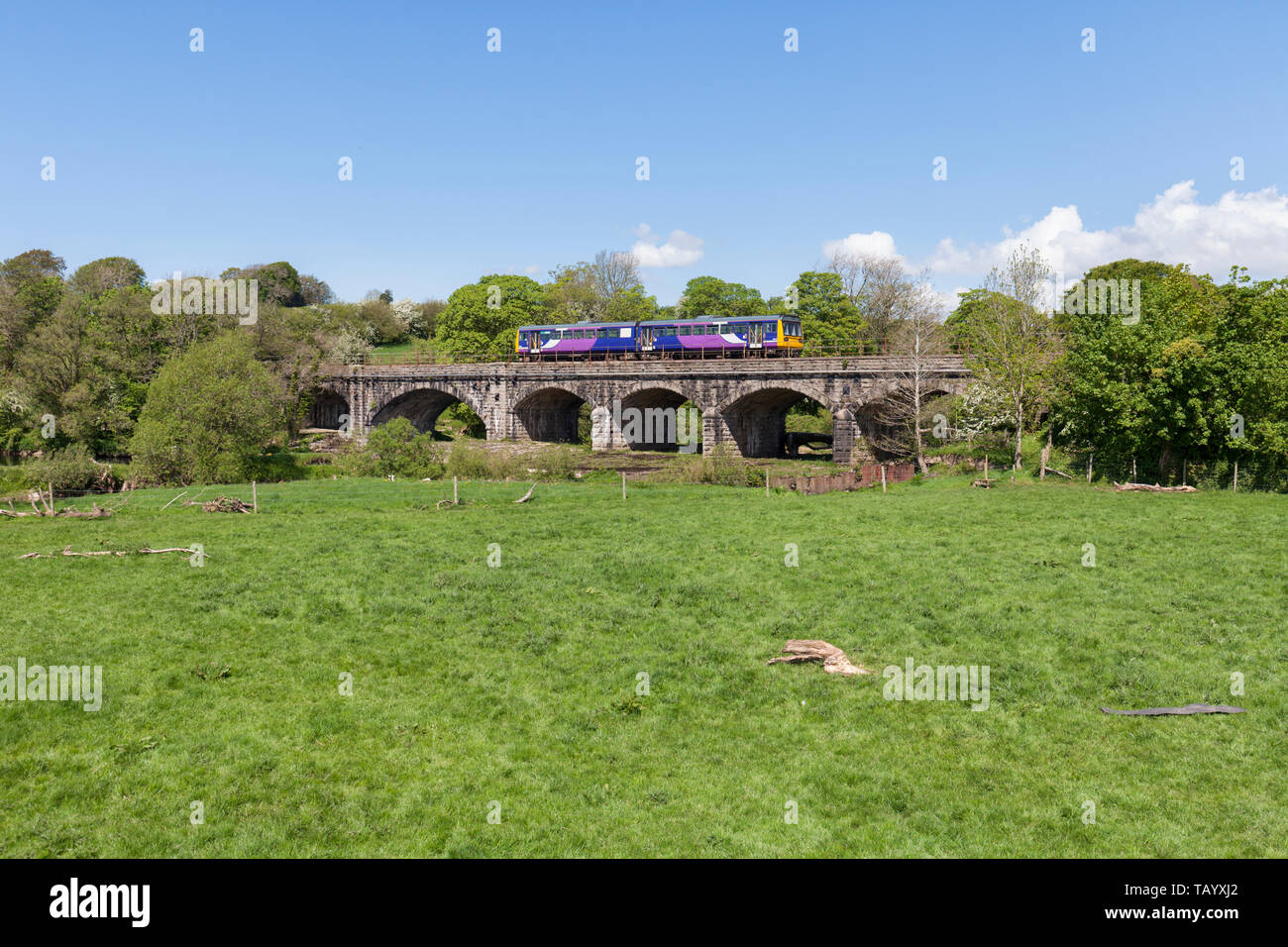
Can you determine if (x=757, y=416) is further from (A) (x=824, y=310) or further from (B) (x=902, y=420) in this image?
(A) (x=824, y=310)

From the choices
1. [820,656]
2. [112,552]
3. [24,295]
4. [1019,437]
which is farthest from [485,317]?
[820,656]

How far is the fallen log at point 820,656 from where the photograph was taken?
16688mm

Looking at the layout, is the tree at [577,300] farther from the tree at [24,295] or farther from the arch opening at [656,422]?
the tree at [24,295]

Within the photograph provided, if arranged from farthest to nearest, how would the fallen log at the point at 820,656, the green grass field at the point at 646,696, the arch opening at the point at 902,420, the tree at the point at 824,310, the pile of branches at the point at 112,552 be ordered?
the tree at the point at 824,310, the arch opening at the point at 902,420, the pile of branches at the point at 112,552, the fallen log at the point at 820,656, the green grass field at the point at 646,696

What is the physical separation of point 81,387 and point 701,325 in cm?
4553

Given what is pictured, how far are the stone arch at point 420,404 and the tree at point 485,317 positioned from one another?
17.8m

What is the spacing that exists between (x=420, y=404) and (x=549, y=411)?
1290 cm

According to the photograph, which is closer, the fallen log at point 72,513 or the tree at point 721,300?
the fallen log at point 72,513

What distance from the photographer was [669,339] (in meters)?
70.8

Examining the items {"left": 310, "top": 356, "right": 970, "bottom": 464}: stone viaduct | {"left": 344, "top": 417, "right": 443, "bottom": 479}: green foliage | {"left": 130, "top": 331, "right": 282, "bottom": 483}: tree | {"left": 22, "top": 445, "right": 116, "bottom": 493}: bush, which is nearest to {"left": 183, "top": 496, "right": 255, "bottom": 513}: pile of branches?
{"left": 130, "top": 331, "right": 282, "bottom": 483}: tree

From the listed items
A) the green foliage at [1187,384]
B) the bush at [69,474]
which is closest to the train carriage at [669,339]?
the green foliage at [1187,384]

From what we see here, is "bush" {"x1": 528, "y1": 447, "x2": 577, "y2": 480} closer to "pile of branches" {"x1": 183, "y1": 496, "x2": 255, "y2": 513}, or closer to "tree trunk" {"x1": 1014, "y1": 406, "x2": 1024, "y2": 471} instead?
"pile of branches" {"x1": 183, "y1": 496, "x2": 255, "y2": 513}

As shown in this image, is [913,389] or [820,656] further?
[913,389]
